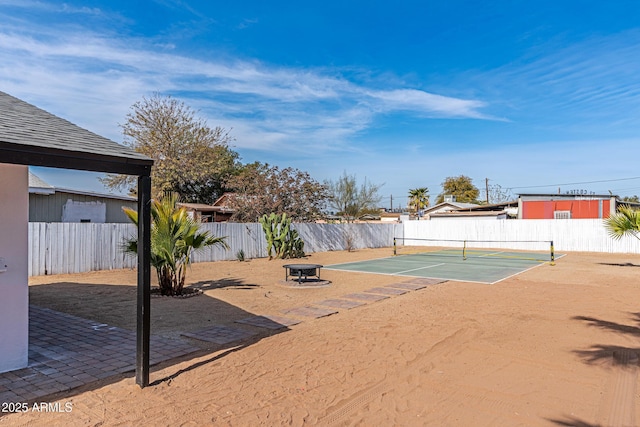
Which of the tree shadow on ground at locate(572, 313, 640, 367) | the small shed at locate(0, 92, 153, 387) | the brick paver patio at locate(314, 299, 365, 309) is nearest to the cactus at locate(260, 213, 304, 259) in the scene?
the brick paver patio at locate(314, 299, 365, 309)

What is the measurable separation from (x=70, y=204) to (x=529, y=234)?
26.4 metres

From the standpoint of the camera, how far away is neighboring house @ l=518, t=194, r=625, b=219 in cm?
3209

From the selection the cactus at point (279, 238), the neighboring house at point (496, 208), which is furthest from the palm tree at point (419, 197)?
the cactus at point (279, 238)

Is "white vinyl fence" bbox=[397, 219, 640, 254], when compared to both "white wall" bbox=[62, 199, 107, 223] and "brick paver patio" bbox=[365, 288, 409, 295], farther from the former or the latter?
"white wall" bbox=[62, 199, 107, 223]

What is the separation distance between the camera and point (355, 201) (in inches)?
1334

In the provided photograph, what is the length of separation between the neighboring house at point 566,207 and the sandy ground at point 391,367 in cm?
2570

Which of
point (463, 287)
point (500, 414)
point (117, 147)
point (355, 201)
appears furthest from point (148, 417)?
point (355, 201)

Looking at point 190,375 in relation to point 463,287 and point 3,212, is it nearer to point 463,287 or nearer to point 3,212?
point 3,212

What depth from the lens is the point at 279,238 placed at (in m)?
20.6

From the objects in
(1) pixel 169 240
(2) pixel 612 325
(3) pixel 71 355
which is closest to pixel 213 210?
(1) pixel 169 240

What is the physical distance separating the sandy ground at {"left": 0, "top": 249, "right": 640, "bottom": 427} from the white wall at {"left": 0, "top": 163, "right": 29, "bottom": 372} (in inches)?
47.0

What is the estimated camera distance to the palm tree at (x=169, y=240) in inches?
384

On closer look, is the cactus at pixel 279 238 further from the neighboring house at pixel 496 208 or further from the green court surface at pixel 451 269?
the neighboring house at pixel 496 208

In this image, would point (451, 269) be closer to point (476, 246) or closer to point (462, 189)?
point (476, 246)
